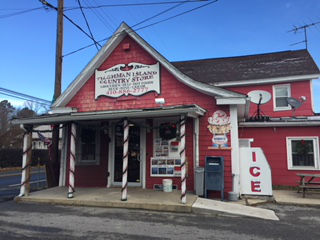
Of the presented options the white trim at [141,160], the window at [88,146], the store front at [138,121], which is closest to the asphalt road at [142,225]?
the store front at [138,121]

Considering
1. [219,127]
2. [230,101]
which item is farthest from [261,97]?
[219,127]

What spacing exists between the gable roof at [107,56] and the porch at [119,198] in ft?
11.5

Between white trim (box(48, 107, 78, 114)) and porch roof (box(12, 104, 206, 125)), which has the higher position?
white trim (box(48, 107, 78, 114))

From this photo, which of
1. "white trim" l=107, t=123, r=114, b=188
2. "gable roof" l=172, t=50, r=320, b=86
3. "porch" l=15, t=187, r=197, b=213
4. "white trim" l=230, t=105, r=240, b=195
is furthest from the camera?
"gable roof" l=172, t=50, r=320, b=86

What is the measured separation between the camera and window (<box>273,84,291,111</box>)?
1317 cm

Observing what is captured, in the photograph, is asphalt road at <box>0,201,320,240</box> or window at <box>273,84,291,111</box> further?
window at <box>273,84,291,111</box>

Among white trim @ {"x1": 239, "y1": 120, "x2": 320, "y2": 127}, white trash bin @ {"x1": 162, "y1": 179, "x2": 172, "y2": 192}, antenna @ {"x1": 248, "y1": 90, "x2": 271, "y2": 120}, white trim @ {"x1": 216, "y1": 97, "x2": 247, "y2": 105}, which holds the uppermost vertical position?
antenna @ {"x1": 248, "y1": 90, "x2": 271, "y2": 120}

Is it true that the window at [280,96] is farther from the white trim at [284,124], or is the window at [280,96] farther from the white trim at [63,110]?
the white trim at [63,110]

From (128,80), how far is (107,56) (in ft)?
4.45

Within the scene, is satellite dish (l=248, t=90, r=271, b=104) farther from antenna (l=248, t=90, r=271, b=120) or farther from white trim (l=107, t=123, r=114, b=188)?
white trim (l=107, t=123, r=114, b=188)

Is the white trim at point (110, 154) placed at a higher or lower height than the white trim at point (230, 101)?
lower

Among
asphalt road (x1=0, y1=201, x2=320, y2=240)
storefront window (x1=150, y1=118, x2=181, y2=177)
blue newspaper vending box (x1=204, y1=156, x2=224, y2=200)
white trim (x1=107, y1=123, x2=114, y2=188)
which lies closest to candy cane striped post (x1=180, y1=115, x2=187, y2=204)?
asphalt road (x1=0, y1=201, x2=320, y2=240)

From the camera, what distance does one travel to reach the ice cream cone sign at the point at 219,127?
8102mm

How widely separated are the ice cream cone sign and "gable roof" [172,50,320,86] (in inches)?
196
